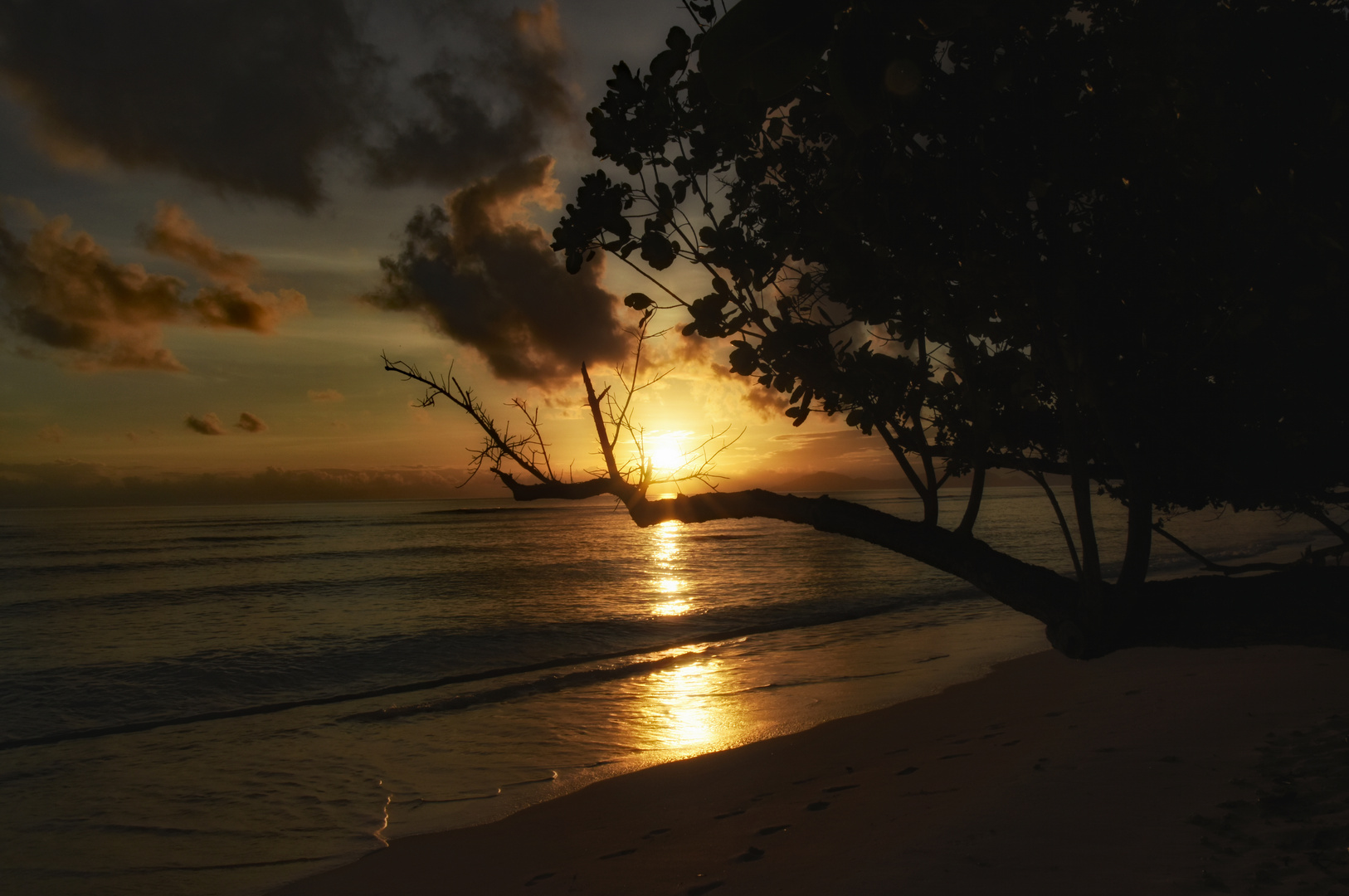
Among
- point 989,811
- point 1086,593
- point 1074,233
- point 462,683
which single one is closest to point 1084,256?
point 1074,233

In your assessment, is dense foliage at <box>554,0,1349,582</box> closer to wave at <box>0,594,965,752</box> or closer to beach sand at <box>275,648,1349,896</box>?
beach sand at <box>275,648,1349,896</box>

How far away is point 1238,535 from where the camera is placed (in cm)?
3822

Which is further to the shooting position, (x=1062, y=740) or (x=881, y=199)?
(x=1062, y=740)

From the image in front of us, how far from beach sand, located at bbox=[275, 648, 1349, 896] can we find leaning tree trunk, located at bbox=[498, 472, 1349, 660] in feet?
3.31

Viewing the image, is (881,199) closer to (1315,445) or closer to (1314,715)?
(1315,445)

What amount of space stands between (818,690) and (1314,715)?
6.68m

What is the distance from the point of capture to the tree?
4336mm

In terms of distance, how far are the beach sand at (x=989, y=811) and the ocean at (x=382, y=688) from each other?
1140 millimetres

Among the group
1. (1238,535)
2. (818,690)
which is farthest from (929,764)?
(1238,535)

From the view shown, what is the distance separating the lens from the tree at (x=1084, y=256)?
4.34m

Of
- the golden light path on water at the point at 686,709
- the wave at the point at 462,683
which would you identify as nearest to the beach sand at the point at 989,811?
the golden light path on water at the point at 686,709

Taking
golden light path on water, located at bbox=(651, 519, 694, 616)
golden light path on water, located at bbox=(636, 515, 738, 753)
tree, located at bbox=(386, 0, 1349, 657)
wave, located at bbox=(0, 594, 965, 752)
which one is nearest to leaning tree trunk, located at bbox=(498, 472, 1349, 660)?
tree, located at bbox=(386, 0, 1349, 657)

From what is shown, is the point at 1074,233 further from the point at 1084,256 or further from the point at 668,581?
the point at 668,581

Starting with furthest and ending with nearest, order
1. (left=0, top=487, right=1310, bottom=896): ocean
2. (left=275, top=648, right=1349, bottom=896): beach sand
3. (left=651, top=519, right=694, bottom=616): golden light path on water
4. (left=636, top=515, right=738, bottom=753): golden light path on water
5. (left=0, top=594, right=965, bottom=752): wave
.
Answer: (left=651, top=519, right=694, bottom=616): golden light path on water < (left=0, top=594, right=965, bottom=752): wave < (left=636, top=515, right=738, bottom=753): golden light path on water < (left=0, top=487, right=1310, bottom=896): ocean < (left=275, top=648, right=1349, bottom=896): beach sand
